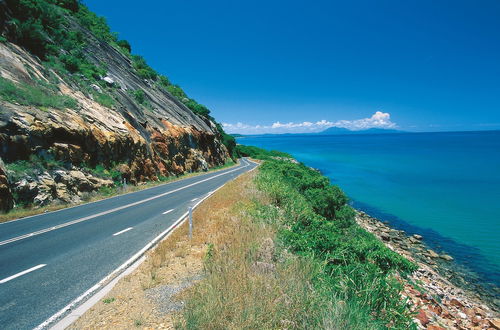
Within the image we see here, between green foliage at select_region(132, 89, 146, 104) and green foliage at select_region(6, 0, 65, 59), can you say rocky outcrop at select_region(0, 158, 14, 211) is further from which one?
green foliage at select_region(132, 89, 146, 104)

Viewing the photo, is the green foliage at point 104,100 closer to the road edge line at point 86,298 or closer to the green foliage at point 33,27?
the green foliage at point 33,27

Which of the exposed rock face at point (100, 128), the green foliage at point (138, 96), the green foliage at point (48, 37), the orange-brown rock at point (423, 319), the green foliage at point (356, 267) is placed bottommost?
the orange-brown rock at point (423, 319)

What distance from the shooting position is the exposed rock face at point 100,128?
48.5 feet

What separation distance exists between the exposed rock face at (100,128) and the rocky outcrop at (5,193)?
0.13 feet

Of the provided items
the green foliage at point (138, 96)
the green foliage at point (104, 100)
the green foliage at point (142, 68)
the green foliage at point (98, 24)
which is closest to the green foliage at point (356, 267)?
the green foliage at point (104, 100)

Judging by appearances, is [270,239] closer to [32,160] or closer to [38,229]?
[38,229]

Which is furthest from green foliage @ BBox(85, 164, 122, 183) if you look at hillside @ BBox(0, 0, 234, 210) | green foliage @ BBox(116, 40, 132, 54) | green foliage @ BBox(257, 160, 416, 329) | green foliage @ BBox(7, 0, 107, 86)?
green foliage @ BBox(116, 40, 132, 54)

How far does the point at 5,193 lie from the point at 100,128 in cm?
983

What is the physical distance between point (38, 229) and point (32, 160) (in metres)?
6.83

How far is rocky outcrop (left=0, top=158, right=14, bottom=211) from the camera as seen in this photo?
40.9 feet

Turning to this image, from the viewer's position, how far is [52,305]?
16.0ft

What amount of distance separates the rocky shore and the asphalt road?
677cm

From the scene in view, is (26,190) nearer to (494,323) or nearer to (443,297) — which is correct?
(443,297)

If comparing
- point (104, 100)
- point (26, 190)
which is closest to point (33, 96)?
point (26, 190)
